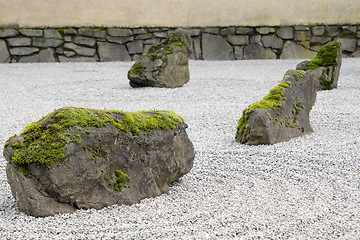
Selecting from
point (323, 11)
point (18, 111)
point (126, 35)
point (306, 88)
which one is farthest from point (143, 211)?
point (323, 11)

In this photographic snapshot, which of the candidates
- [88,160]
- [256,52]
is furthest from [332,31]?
[88,160]

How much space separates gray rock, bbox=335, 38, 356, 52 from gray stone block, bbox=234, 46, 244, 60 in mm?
2924

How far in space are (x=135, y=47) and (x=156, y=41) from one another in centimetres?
63

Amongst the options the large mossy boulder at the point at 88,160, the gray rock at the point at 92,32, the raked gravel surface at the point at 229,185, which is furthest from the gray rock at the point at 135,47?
the large mossy boulder at the point at 88,160

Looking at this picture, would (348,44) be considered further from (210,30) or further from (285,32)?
(210,30)

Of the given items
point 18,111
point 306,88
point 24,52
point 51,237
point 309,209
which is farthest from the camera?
point 24,52

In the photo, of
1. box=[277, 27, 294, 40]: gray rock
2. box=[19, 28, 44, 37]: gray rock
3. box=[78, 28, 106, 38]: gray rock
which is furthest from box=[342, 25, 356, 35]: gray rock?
box=[19, 28, 44, 37]: gray rock

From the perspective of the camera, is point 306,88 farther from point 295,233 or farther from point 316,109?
point 295,233

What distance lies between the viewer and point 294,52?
511 inches

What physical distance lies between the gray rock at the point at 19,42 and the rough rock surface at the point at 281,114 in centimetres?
866

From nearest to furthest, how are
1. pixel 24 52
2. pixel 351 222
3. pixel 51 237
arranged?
1. pixel 51 237
2. pixel 351 222
3. pixel 24 52

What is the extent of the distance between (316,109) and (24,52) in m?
8.48

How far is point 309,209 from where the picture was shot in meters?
2.89

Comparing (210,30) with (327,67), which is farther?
(210,30)
